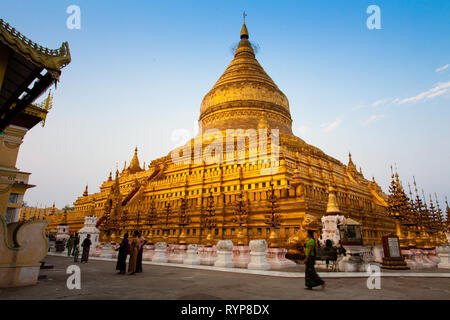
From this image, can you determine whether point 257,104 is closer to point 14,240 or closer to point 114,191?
point 114,191

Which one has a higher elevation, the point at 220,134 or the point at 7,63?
the point at 220,134

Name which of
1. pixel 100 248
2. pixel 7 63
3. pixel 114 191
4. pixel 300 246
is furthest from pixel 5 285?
pixel 114 191

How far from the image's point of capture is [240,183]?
27.9m

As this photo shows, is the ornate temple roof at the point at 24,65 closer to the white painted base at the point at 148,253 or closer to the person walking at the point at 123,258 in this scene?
the person walking at the point at 123,258

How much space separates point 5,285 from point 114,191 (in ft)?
90.3

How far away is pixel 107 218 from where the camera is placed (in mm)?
30188

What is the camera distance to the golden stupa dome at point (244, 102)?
3997 cm

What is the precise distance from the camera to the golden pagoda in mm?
24031

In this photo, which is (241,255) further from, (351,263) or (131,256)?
(131,256)

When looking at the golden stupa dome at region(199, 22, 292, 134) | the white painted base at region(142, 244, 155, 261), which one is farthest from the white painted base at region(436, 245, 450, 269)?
the golden stupa dome at region(199, 22, 292, 134)

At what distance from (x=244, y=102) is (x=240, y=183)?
17144 millimetres

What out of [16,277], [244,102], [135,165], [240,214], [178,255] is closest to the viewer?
[16,277]

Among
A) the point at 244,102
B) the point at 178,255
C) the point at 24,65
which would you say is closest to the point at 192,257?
the point at 178,255

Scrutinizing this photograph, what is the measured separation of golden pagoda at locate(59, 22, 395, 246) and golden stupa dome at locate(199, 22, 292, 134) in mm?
151
